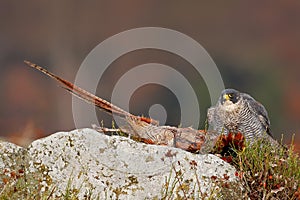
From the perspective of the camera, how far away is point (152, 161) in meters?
3.10

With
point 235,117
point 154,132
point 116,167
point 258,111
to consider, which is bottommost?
point 116,167

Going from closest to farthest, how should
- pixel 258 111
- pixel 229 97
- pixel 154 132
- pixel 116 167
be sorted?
pixel 116 167 → pixel 154 132 → pixel 229 97 → pixel 258 111

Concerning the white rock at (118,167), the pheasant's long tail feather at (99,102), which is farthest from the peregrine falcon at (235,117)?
the white rock at (118,167)

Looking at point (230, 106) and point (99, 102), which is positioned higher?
point (230, 106)

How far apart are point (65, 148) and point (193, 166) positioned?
651 mm

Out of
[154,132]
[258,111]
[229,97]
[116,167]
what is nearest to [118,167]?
[116,167]

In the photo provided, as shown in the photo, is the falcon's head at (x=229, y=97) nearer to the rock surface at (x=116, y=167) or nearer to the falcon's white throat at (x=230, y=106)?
the falcon's white throat at (x=230, y=106)

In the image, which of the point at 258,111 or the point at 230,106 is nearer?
the point at 230,106

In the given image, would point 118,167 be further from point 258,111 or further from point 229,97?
point 258,111

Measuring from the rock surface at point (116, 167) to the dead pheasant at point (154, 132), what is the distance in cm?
42

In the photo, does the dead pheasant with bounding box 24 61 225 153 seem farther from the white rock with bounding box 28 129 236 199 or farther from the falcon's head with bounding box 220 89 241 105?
the white rock with bounding box 28 129 236 199

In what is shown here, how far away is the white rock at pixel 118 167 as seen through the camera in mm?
2996

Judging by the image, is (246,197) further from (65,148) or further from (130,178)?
(65,148)

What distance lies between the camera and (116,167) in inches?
121
